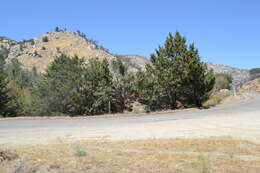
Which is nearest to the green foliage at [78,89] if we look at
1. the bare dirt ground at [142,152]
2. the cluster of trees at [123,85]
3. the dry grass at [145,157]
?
the cluster of trees at [123,85]

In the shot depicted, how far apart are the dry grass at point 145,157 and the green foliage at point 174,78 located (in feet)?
52.2

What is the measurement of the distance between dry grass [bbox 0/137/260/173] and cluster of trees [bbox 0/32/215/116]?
16420 mm

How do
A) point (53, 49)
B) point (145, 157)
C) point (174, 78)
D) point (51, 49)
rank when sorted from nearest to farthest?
point (145, 157)
point (174, 78)
point (53, 49)
point (51, 49)

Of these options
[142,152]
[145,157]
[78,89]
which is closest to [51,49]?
[78,89]

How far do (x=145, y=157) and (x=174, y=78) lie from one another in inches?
733

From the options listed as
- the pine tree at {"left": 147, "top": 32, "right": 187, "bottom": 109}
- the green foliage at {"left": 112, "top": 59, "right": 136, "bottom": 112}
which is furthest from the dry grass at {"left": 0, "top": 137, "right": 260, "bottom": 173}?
the green foliage at {"left": 112, "top": 59, "right": 136, "bottom": 112}

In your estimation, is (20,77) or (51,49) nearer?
(20,77)

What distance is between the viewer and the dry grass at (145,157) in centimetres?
676

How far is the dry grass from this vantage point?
22.2ft

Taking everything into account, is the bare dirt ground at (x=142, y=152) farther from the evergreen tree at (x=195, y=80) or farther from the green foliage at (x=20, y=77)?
the green foliage at (x=20, y=77)

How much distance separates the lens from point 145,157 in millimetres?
7980

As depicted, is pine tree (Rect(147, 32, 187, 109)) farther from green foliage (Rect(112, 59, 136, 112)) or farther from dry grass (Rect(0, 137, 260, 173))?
dry grass (Rect(0, 137, 260, 173))

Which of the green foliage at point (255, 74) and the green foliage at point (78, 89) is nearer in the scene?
the green foliage at point (78, 89)

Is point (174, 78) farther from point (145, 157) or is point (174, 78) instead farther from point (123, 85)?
point (145, 157)
